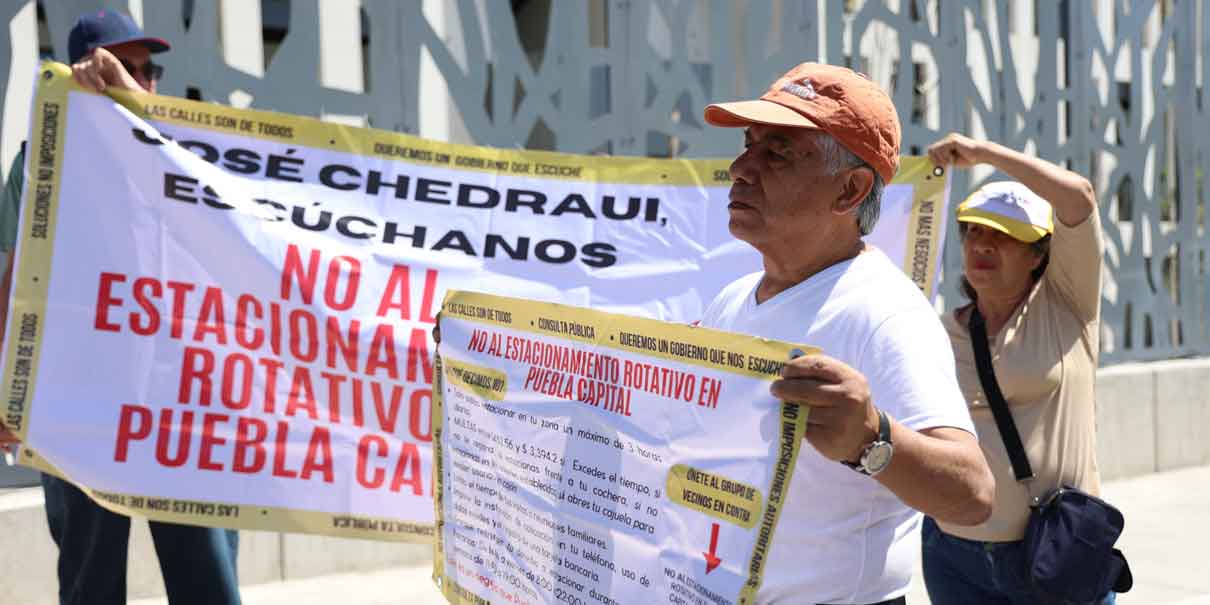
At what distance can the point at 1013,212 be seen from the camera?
3.76 meters

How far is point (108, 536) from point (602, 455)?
2.08 m

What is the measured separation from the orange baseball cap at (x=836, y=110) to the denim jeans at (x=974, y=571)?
1568 mm

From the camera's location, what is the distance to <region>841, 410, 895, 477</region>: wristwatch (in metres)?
1.94

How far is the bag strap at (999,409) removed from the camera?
3590mm

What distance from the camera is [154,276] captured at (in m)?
3.76

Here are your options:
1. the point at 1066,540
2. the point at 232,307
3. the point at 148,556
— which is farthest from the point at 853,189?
the point at 148,556

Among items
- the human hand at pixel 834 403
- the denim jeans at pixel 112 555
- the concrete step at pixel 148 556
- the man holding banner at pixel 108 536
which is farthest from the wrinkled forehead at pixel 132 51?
the human hand at pixel 834 403

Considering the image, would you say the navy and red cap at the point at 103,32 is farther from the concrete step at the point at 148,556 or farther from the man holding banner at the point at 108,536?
the concrete step at the point at 148,556

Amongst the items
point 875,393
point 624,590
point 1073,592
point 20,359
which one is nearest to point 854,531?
point 875,393

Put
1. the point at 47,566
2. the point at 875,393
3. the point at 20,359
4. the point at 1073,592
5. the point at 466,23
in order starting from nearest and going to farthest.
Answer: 1. the point at 875,393
2. the point at 1073,592
3. the point at 20,359
4. the point at 47,566
5. the point at 466,23

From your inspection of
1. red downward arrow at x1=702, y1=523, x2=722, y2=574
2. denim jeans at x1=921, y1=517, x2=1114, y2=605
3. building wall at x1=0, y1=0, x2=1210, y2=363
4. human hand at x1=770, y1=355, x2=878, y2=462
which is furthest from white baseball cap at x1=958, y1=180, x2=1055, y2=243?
building wall at x1=0, y1=0, x2=1210, y2=363

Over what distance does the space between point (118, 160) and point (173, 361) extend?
1.91 ft

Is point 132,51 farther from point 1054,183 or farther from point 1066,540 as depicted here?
point 1066,540

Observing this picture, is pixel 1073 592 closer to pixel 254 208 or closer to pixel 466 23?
pixel 254 208
